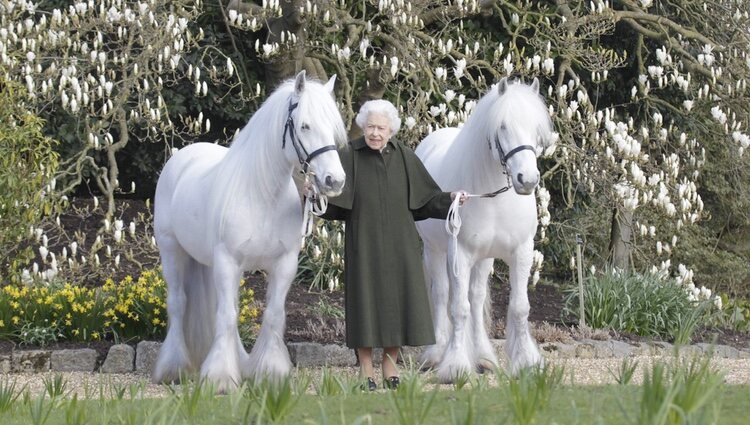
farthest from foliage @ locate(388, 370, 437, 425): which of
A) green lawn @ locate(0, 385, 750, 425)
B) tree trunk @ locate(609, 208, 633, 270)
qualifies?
tree trunk @ locate(609, 208, 633, 270)

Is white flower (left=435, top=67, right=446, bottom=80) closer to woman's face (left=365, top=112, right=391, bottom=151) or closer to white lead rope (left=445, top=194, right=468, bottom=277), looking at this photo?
white lead rope (left=445, top=194, right=468, bottom=277)

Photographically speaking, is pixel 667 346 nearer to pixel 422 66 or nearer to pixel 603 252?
pixel 422 66

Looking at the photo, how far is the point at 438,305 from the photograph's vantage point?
275 inches

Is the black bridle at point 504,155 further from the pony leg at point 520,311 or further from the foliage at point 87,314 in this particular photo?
the foliage at point 87,314

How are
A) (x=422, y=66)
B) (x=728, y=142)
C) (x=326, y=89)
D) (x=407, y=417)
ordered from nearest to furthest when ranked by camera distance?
(x=407, y=417) → (x=326, y=89) → (x=422, y=66) → (x=728, y=142)

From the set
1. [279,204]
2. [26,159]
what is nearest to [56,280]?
[26,159]

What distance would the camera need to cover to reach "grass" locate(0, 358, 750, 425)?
3234 millimetres

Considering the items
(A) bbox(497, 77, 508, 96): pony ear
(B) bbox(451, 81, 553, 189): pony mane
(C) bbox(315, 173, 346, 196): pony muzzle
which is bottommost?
(C) bbox(315, 173, 346, 196): pony muzzle

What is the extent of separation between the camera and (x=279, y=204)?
601 cm

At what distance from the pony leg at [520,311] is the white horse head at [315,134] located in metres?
1.32

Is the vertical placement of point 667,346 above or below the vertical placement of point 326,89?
below

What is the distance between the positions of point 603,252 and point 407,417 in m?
9.20

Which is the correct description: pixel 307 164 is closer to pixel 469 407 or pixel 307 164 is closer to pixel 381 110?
pixel 381 110

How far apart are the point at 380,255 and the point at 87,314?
2757 mm
